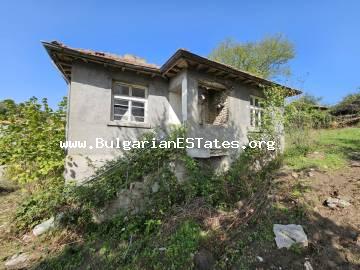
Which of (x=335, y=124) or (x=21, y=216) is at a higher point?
(x=335, y=124)

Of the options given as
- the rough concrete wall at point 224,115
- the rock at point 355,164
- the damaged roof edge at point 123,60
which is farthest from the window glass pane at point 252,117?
the rock at point 355,164

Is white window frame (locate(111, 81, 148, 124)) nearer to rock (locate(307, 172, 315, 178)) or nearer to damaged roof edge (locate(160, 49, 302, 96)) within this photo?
damaged roof edge (locate(160, 49, 302, 96))

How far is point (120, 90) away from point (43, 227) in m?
4.95

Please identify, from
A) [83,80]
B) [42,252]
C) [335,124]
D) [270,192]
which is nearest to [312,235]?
[270,192]

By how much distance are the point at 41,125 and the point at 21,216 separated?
2.93m

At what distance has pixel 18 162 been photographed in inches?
248

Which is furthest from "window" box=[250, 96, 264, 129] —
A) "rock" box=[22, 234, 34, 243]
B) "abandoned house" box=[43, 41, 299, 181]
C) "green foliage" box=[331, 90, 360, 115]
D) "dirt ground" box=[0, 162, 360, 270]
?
"green foliage" box=[331, 90, 360, 115]

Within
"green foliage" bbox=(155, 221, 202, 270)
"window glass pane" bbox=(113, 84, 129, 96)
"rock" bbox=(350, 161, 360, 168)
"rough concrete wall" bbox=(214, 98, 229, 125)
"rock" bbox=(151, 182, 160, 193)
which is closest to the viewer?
"green foliage" bbox=(155, 221, 202, 270)

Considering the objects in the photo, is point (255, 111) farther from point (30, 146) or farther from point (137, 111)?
point (30, 146)

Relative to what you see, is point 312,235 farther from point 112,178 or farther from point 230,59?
point 230,59

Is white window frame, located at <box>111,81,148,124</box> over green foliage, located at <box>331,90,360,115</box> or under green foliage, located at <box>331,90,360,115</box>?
under

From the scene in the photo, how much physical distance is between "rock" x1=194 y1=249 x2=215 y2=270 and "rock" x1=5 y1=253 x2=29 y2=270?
360 centimetres

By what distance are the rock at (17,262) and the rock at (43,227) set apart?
29.9 inches

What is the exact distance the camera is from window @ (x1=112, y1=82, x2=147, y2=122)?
7.66 m
